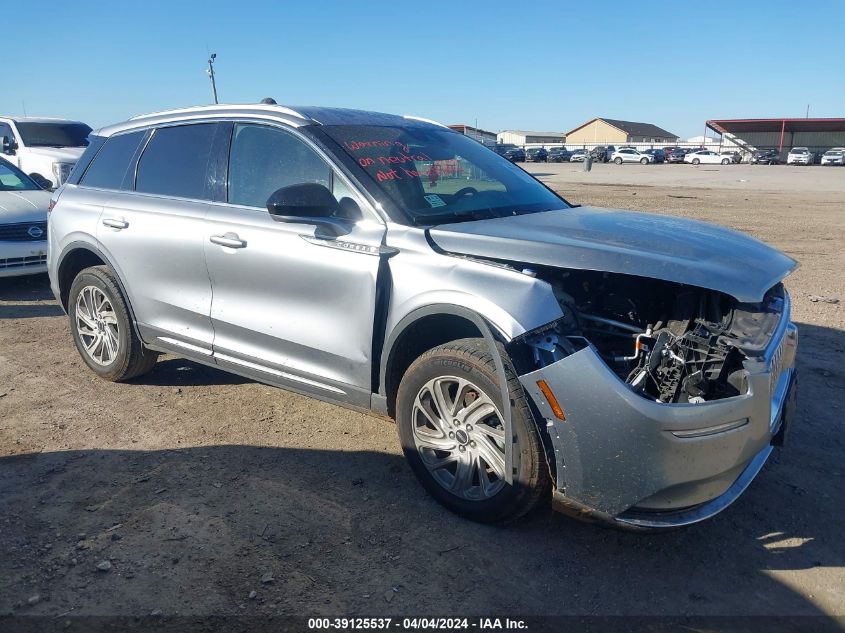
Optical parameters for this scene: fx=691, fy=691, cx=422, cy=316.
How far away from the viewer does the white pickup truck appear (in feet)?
42.0

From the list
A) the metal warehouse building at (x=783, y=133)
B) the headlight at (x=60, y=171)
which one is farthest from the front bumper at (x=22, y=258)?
the metal warehouse building at (x=783, y=133)

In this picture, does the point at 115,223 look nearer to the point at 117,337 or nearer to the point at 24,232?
the point at 117,337

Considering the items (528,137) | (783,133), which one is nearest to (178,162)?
(783,133)

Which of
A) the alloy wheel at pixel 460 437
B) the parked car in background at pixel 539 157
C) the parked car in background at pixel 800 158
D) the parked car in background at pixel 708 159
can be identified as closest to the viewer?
the alloy wheel at pixel 460 437

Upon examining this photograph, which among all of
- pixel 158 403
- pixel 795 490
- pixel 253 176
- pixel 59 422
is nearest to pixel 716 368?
pixel 795 490

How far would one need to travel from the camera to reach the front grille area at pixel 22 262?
7.86 m

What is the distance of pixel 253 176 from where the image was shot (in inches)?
163

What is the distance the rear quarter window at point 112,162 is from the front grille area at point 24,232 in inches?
133

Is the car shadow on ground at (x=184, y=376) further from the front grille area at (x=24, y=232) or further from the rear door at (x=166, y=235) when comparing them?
the front grille area at (x=24, y=232)

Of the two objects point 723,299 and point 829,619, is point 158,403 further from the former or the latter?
point 829,619

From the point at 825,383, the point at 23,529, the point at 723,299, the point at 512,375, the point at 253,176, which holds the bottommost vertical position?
the point at 23,529

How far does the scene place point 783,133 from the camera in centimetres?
6881

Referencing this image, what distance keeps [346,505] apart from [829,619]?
214 cm

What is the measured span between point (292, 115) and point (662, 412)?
2.63 meters
